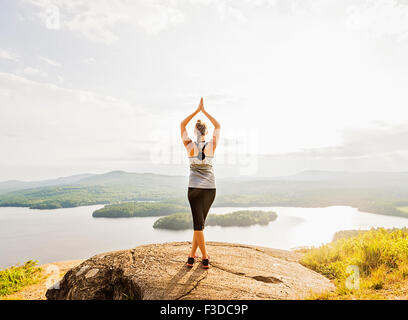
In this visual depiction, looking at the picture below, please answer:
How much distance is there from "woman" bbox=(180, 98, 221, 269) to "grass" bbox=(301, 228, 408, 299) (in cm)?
236

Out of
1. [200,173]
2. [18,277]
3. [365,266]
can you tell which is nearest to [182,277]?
[200,173]

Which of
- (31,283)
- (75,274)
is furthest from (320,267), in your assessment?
(31,283)

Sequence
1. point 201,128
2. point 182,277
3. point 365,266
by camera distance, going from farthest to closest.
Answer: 1. point 365,266
2. point 201,128
3. point 182,277

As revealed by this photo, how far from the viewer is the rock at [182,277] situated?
16.2 ft

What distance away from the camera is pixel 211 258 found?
21.2ft

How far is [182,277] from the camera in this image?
5.30 m

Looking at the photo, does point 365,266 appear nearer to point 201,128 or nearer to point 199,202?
point 199,202

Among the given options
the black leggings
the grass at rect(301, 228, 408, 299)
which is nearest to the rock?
the grass at rect(301, 228, 408, 299)

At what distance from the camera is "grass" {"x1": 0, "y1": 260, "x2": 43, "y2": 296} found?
29.5 feet

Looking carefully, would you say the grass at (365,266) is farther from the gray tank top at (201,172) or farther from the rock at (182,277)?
the gray tank top at (201,172)

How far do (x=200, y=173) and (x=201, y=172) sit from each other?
28mm

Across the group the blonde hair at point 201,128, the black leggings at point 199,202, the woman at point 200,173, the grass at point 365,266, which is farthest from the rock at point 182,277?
the blonde hair at point 201,128

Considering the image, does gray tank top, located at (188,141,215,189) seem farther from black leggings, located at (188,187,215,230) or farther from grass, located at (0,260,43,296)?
grass, located at (0,260,43,296)
